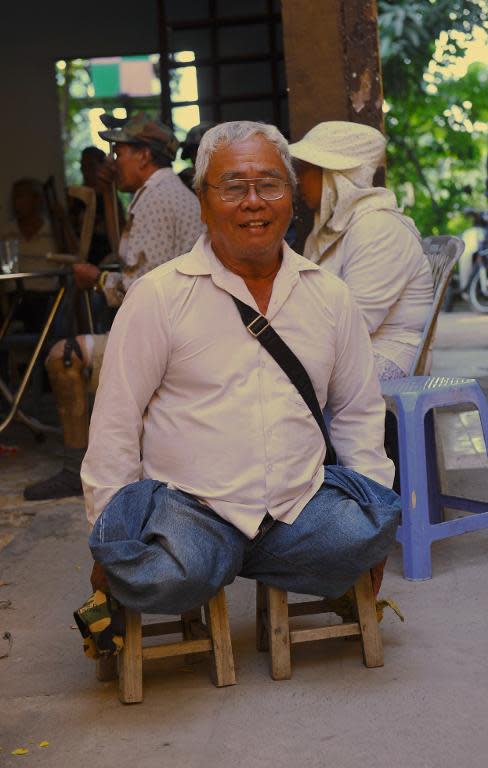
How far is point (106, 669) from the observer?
3363 millimetres

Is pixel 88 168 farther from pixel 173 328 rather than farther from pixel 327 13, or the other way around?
pixel 173 328

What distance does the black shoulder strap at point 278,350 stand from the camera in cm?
312

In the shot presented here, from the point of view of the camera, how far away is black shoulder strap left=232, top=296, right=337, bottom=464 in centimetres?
312

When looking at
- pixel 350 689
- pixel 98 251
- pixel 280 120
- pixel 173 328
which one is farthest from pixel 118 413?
pixel 98 251

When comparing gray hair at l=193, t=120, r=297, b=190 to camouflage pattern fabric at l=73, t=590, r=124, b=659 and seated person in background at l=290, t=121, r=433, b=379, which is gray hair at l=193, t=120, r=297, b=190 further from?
seated person in background at l=290, t=121, r=433, b=379

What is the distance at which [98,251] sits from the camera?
9516 millimetres

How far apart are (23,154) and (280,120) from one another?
4505 millimetres

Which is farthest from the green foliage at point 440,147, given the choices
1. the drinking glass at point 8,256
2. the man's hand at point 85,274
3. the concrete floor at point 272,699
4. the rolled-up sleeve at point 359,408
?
the rolled-up sleeve at point 359,408

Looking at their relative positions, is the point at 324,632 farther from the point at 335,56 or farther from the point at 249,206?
the point at 335,56

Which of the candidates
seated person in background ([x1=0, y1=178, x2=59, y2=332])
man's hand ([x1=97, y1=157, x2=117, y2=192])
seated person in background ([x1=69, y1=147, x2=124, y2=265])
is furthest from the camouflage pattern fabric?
seated person in background ([x1=69, y1=147, x2=124, y2=265])

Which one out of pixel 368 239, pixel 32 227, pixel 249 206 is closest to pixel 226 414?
pixel 249 206

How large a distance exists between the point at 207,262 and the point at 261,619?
105 cm

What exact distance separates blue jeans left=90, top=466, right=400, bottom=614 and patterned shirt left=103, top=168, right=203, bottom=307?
2.51m

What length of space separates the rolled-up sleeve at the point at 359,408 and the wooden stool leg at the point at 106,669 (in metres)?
0.85
